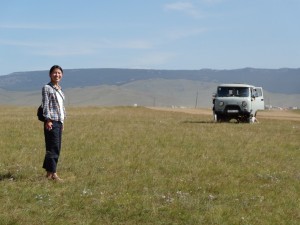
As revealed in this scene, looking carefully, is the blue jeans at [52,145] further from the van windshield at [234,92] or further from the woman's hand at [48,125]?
the van windshield at [234,92]

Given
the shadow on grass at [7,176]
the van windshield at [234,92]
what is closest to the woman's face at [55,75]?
the shadow on grass at [7,176]

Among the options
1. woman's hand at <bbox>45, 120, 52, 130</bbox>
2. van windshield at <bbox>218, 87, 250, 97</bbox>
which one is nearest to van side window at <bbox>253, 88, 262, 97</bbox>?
van windshield at <bbox>218, 87, 250, 97</bbox>

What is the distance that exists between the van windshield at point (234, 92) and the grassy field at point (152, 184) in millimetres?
15422

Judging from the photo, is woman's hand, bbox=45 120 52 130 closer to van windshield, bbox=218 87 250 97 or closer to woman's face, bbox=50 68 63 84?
woman's face, bbox=50 68 63 84

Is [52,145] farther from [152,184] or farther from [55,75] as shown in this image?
[152,184]

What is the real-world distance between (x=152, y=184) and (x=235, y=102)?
22.9 meters

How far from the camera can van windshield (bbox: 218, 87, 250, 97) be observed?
33281 millimetres

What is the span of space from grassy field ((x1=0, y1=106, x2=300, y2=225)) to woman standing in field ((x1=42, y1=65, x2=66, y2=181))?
457 mm

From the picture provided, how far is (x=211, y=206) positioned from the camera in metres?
8.70

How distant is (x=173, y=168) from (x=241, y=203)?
12.2ft

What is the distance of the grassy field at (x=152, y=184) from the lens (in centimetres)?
810

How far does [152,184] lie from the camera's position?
34.7ft

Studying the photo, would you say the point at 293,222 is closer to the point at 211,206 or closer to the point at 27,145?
the point at 211,206

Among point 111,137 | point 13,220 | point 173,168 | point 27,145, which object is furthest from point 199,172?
point 111,137
